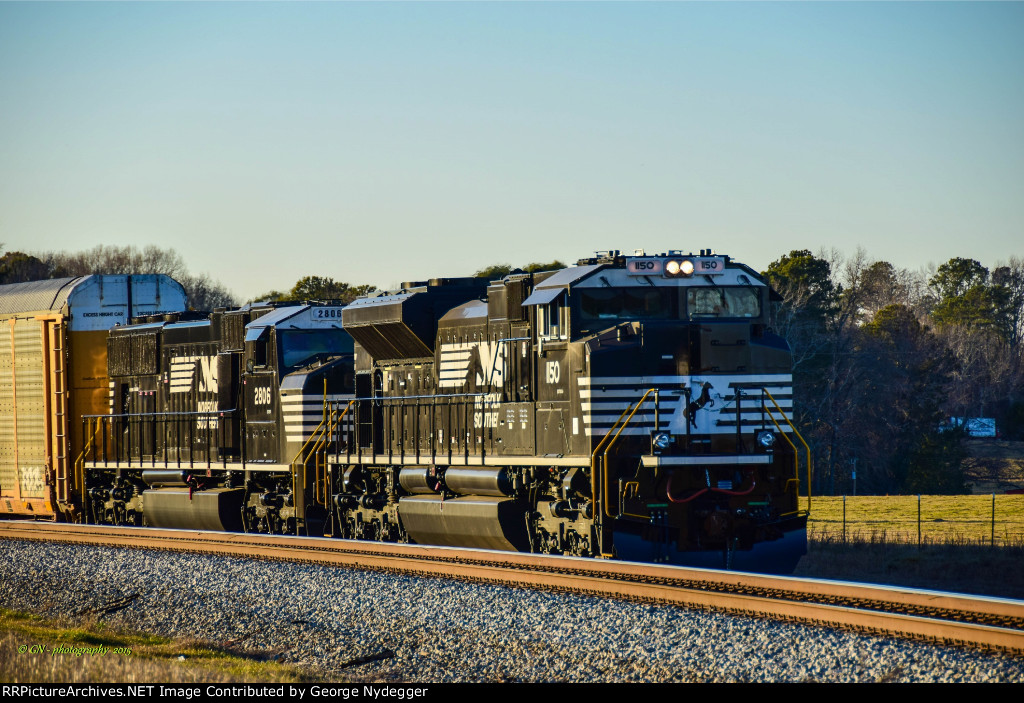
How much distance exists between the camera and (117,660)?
11.3 m

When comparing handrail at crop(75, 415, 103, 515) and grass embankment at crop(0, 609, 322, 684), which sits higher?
handrail at crop(75, 415, 103, 515)

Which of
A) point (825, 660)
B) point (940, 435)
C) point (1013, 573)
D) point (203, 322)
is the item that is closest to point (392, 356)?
point (203, 322)

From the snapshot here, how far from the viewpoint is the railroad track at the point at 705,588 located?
9812 millimetres

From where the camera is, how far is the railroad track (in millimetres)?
9812

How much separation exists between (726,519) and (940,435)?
38929 mm

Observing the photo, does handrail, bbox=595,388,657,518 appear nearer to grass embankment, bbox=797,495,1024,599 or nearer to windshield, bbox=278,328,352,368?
grass embankment, bbox=797,495,1024,599

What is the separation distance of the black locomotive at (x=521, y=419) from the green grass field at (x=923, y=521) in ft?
18.4

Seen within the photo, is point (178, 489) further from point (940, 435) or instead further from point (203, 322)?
point (940, 435)
